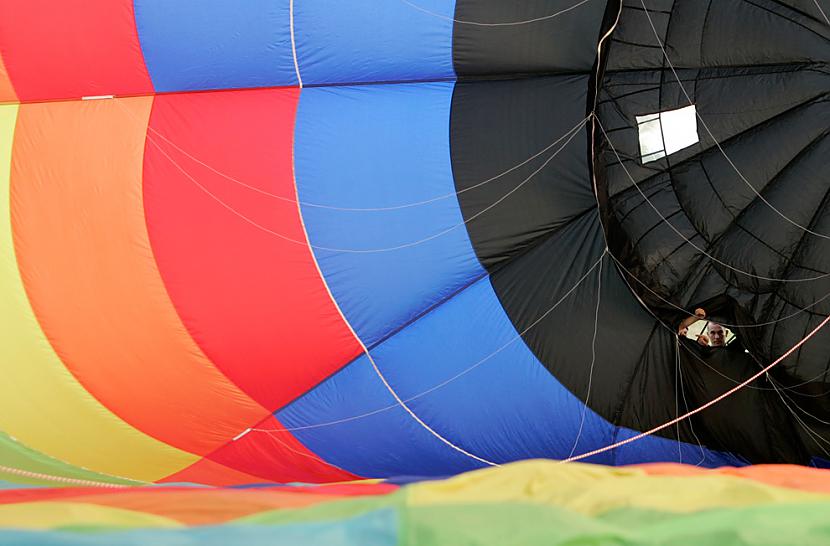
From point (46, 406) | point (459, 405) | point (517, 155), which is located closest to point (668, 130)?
point (517, 155)

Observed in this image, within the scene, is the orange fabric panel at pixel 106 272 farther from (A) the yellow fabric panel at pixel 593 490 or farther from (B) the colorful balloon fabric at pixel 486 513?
(A) the yellow fabric panel at pixel 593 490

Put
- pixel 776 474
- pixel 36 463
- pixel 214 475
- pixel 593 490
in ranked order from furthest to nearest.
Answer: pixel 214 475
pixel 36 463
pixel 776 474
pixel 593 490

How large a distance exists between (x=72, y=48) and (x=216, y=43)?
20.7 inches

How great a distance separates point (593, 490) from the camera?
4.85ft

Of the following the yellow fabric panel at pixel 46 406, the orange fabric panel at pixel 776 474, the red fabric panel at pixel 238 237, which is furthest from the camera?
the yellow fabric panel at pixel 46 406

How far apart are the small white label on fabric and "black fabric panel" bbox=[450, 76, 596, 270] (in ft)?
0.69

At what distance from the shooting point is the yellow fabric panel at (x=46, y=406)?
3154 mm

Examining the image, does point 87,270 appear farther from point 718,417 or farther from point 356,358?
point 718,417

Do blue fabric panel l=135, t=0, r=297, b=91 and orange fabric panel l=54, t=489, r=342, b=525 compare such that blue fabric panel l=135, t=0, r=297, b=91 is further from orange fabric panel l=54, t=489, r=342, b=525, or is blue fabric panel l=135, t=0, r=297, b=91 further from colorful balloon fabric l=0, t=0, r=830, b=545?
orange fabric panel l=54, t=489, r=342, b=525

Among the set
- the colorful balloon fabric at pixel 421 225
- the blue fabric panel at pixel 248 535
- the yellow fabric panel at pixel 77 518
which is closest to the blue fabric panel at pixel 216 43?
the colorful balloon fabric at pixel 421 225

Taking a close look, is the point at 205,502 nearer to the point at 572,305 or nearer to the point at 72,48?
the point at 572,305

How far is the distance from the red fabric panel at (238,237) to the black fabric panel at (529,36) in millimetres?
632

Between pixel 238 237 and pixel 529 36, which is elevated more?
pixel 529 36

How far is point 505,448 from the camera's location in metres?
3.06
